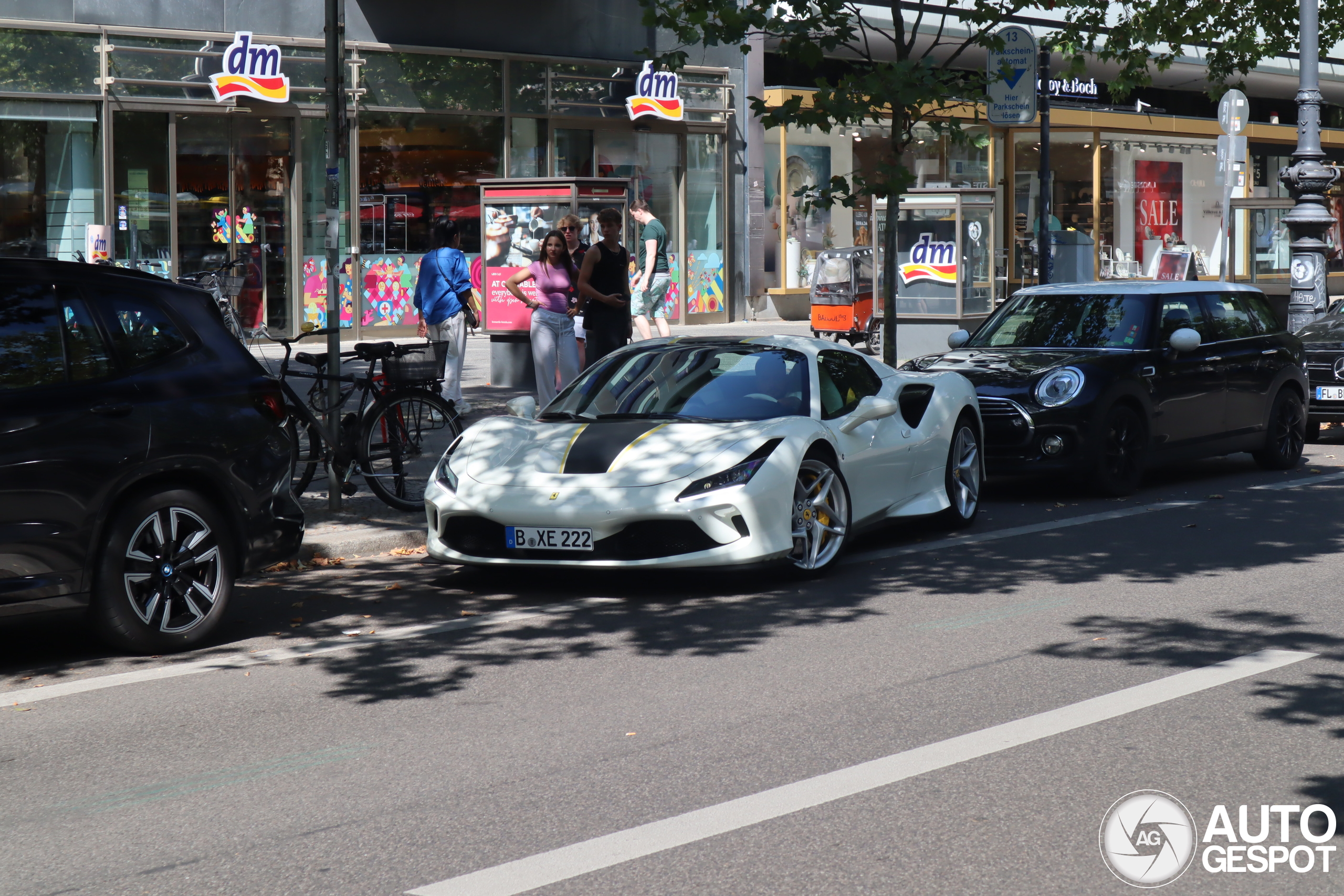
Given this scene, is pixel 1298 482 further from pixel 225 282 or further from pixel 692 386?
pixel 225 282

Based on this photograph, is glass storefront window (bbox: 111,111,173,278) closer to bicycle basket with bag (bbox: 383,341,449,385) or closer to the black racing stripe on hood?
bicycle basket with bag (bbox: 383,341,449,385)

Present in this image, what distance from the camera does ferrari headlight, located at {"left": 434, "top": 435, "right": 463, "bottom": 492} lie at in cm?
833

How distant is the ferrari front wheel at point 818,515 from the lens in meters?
8.30

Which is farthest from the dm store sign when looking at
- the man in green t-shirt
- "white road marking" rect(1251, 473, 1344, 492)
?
"white road marking" rect(1251, 473, 1344, 492)

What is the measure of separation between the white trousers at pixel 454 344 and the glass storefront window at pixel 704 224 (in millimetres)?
11605

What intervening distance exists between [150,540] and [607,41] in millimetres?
19478

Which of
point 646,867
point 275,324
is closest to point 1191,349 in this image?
point 646,867

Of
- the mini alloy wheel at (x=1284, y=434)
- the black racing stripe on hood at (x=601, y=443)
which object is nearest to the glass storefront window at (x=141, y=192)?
the black racing stripe on hood at (x=601, y=443)

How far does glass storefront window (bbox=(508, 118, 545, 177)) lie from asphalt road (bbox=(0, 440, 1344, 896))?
1599 centimetres

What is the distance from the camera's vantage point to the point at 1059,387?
11305mm

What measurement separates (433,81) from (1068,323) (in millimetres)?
13410

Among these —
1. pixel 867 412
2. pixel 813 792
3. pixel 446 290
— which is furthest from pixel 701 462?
pixel 446 290

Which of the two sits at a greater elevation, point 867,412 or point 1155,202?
point 1155,202

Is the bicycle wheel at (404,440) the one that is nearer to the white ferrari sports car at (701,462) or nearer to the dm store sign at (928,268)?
the white ferrari sports car at (701,462)
